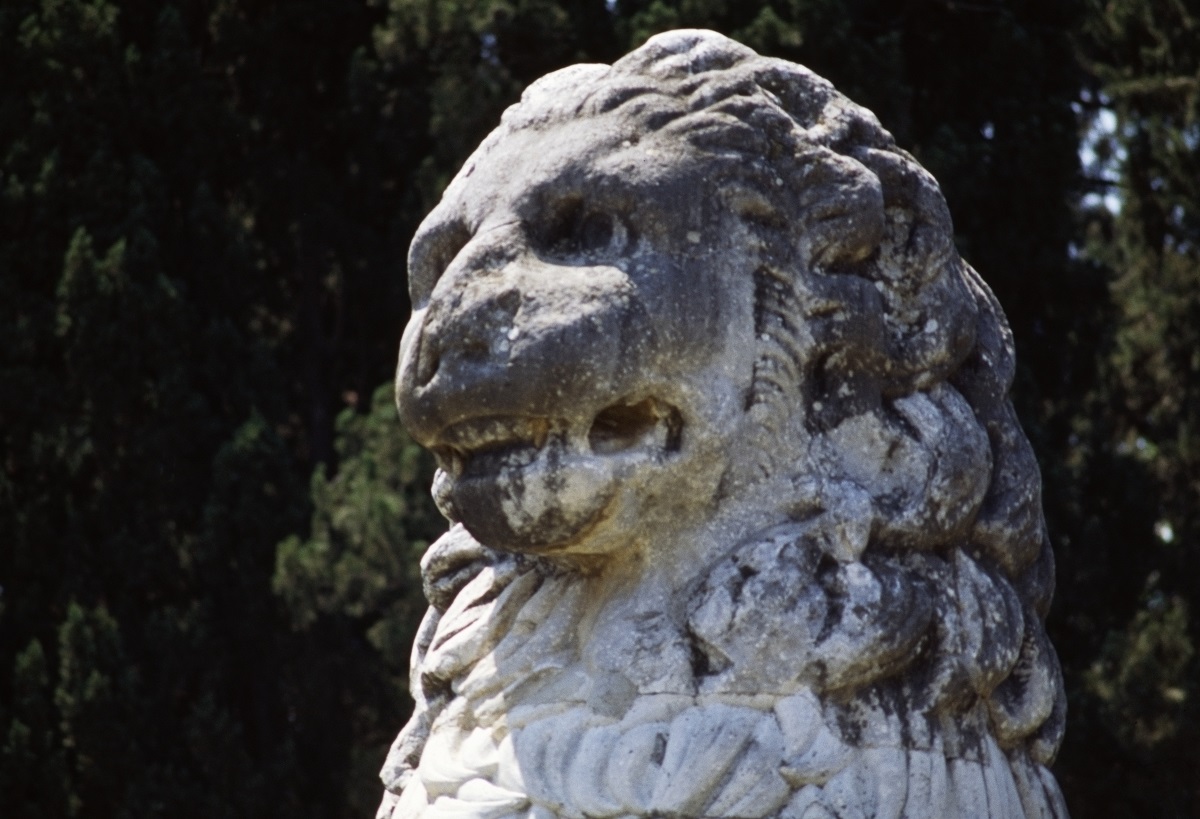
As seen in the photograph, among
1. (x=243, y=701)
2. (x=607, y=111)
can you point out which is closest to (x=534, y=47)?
(x=243, y=701)

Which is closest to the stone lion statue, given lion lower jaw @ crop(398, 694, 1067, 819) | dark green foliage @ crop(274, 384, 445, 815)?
lion lower jaw @ crop(398, 694, 1067, 819)

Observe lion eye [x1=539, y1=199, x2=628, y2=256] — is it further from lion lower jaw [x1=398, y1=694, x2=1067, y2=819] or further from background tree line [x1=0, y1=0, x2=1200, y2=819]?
background tree line [x1=0, y1=0, x2=1200, y2=819]

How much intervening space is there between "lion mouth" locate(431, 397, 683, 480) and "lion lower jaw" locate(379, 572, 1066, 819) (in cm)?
28

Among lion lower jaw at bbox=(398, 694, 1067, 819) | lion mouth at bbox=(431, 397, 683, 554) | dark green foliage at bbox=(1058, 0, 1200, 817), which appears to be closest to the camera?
lion lower jaw at bbox=(398, 694, 1067, 819)

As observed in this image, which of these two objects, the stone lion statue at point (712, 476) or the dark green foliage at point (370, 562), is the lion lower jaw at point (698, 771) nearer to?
the stone lion statue at point (712, 476)

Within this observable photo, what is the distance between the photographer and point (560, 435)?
11.1 ft

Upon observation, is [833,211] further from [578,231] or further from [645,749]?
[645,749]

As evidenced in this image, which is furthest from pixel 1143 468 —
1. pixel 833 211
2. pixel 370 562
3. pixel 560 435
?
pixel 560 435

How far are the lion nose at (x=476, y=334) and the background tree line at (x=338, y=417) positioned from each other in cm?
473

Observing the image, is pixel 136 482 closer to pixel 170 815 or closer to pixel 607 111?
pixel 170 815

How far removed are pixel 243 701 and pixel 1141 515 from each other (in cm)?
387

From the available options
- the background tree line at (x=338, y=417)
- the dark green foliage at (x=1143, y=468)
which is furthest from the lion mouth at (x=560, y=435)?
the dark green foliage at (x=1143, y=468)

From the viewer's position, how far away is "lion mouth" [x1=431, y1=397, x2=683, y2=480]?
3.37 meters

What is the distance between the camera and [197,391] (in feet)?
29.4
